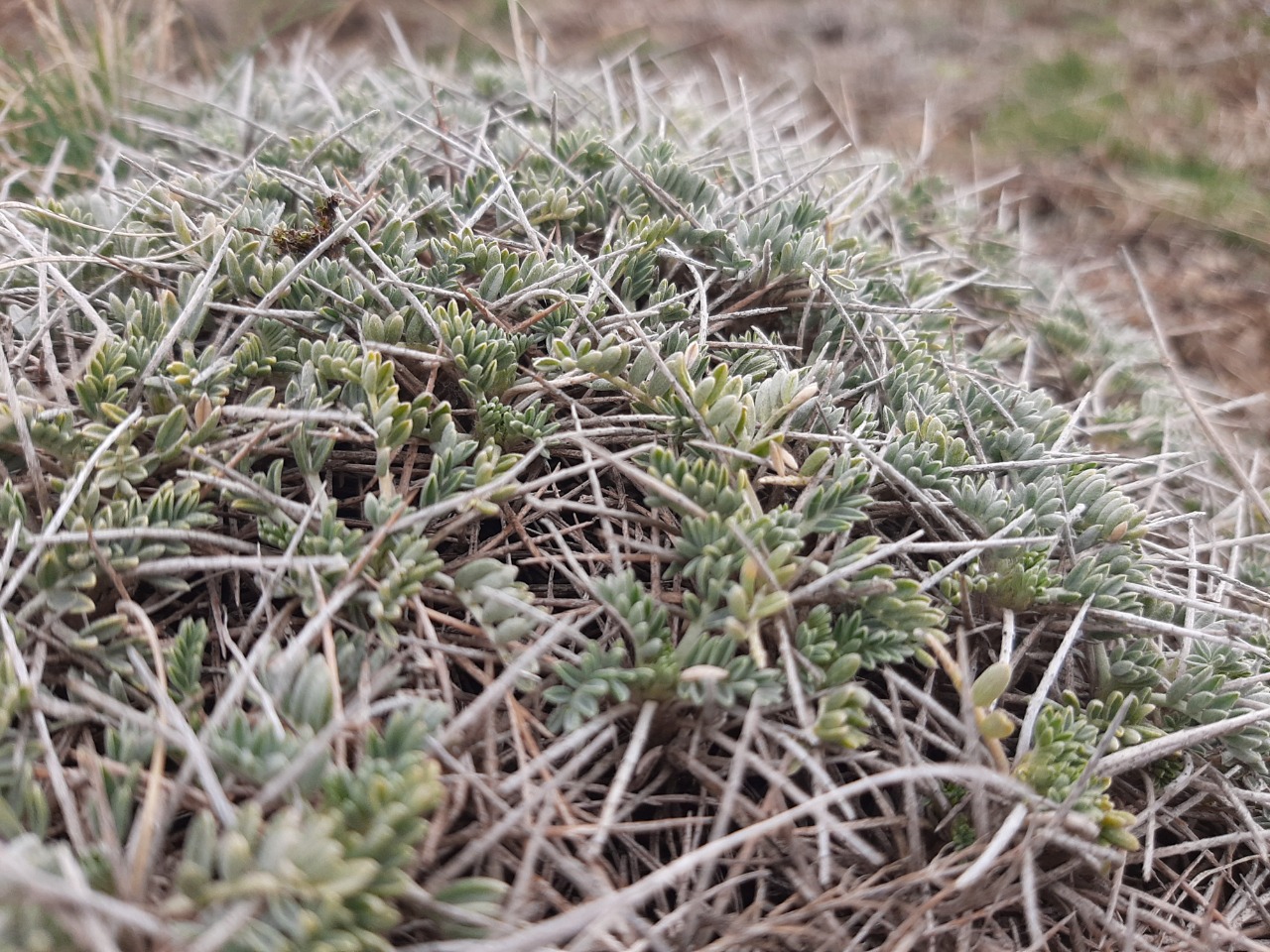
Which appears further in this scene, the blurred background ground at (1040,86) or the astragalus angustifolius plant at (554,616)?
the blurred background ground at (1040,86)

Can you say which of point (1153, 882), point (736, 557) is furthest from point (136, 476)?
point (1153, 882)

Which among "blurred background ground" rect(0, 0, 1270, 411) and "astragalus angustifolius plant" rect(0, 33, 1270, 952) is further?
"blurred background ground" rect(0, 0, 1270, 411)

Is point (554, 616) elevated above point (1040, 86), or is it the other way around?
point (1040, 86)

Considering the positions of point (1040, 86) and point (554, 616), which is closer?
point (554, 616)

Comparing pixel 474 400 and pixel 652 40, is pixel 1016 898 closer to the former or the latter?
pixel 474 400
